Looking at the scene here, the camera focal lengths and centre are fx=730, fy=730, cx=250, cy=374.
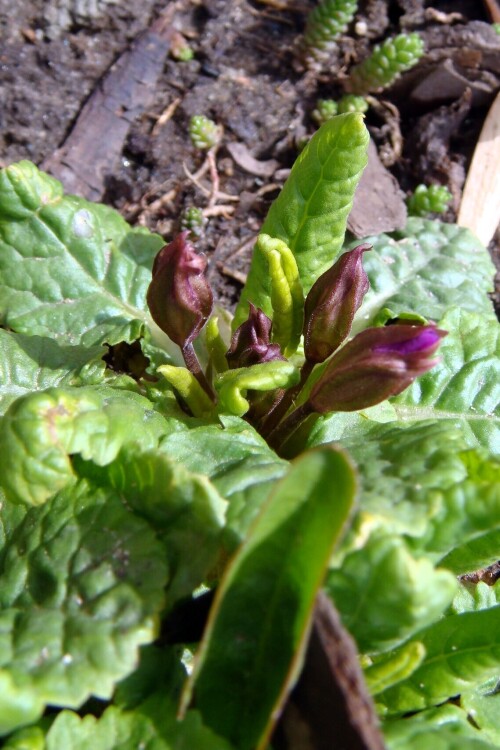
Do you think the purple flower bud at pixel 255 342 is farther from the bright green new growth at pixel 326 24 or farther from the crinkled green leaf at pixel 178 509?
the bright green new growth at pixel 326 24

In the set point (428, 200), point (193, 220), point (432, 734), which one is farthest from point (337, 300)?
point (428, 200)

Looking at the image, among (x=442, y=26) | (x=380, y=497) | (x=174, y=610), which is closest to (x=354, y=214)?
(x=442, y=26)

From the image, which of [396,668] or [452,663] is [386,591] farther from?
[452,663]

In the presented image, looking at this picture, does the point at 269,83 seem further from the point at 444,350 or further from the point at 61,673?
the point at 61,673

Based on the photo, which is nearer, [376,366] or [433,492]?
[433,492]

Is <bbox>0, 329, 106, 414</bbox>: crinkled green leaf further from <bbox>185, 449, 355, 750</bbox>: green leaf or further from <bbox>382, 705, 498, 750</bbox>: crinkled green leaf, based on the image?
<bbox>382, 705, 498, 750</bbox>: crinkled green leaf

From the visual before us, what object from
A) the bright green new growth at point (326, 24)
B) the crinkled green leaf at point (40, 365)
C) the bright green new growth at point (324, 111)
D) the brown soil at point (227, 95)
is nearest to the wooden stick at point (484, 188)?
the brown soil at point (227, 95)
